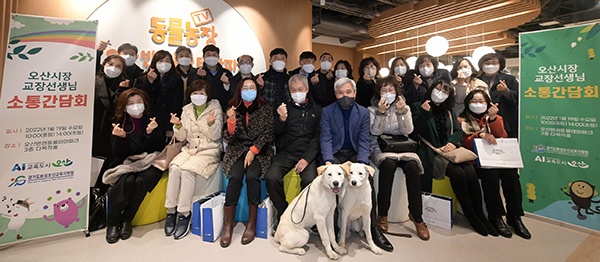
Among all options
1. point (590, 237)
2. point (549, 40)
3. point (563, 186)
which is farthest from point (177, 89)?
point (590, 237)

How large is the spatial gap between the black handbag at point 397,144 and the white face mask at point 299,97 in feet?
3.04

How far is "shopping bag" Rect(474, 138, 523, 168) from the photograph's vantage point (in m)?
2.86

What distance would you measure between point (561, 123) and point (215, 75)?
378 centimetres

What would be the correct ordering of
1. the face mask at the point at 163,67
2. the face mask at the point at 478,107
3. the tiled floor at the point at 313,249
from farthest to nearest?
1. the face mask at the point at 163,67
2. the face mask at the point at 478,107
3. the tiled floor at the point at 313,249

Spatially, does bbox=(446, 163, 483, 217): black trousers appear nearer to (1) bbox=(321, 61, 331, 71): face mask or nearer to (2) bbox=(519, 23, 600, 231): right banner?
(2) bbox=(519, 23, 600, 231): right banner

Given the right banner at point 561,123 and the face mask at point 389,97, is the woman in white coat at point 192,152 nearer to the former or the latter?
the face mask at point 389,97

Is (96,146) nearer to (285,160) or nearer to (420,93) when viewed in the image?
(285,160)

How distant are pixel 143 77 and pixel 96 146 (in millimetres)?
877

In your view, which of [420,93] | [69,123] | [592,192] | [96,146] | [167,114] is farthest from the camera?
[420,93]

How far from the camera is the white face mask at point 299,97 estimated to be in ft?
9.50

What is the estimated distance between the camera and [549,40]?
3.05m

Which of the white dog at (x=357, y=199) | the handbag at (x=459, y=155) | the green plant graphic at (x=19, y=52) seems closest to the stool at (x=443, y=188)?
the handbag at (x=459, y=155)

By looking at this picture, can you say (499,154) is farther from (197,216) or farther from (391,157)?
(197,216)

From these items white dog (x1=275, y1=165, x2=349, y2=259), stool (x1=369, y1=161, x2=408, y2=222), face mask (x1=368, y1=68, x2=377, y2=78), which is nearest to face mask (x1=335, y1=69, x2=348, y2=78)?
face mask (x1=368, y1=68, x2=377, y2=78)
